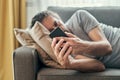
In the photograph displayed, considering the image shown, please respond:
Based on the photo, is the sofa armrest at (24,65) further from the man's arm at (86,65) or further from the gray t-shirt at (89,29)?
the gray t-shirt at (89,29)

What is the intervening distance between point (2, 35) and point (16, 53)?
3.22 ft

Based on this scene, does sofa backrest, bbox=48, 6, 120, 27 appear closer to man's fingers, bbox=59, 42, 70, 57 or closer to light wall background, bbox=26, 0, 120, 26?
light wall background, bbox=26, 0, 120, 26

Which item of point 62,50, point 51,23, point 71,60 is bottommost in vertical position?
point 71,60

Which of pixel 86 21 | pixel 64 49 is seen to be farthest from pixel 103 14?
pixel 64 49

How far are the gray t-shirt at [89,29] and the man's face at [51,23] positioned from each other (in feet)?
0.42

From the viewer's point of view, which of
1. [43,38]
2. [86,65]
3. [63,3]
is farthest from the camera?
[63,3]

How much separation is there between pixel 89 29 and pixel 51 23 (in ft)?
0.93

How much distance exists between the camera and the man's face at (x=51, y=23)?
5.98 ft

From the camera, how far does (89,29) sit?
182cm

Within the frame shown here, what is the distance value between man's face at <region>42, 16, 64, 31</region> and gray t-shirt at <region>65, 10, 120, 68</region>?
0.13 metres

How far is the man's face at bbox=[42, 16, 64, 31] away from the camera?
182 centimetres

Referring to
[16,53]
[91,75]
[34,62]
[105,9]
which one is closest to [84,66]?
[91,75]

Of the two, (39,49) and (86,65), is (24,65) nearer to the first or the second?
(39,49)

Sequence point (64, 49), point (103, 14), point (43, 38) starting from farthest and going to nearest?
point (103, 14) < point (43, 38) < point (64, 49)
